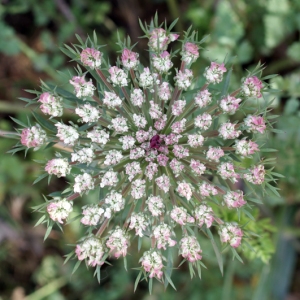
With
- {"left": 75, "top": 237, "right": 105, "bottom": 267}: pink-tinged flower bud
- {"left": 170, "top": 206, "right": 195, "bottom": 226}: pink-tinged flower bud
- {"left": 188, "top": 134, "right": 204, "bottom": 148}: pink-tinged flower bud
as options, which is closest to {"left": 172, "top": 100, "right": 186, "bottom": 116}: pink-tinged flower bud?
{"left": 188, "top": 134, "right": 204, "bottom": 148}: pink-tinged flower bud

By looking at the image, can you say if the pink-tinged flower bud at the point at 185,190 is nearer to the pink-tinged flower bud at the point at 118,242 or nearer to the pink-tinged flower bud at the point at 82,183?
the pink-tinged flower bud at the point at 118,242

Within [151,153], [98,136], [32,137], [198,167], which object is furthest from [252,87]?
[32,137]

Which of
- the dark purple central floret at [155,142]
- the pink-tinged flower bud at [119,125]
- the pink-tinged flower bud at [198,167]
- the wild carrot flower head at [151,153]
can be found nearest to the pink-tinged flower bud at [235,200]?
the wild carrot flower head at [151,153]

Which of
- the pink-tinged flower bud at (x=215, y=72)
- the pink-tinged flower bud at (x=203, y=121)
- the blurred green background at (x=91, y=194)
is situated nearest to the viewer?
the pink-tinged flower bud at (x=203, y=121)

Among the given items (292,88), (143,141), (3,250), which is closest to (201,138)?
(143,141)

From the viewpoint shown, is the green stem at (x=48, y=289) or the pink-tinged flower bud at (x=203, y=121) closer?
the pink-tinged flower bud at (x=203, y=121)

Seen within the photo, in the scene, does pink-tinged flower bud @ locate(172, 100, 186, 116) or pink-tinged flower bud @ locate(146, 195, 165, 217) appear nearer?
pink-tinged flower bud @ locate(146, 195, 165, 217)

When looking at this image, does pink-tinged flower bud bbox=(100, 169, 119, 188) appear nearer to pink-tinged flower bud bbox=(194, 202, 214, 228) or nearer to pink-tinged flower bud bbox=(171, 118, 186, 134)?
pink-tinged flower bud bbox=(171, 118, 186, 134)
